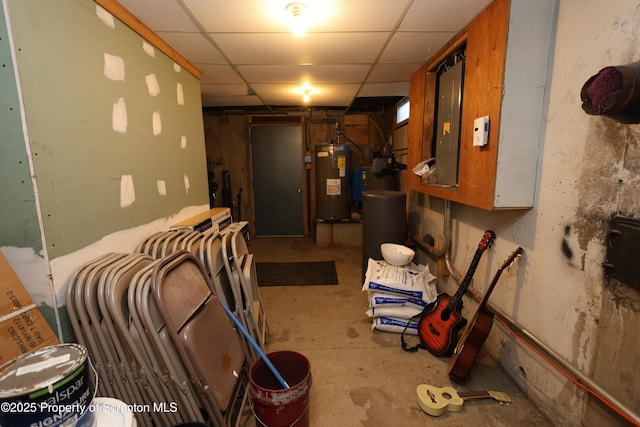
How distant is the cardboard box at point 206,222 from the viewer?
212 centimetres

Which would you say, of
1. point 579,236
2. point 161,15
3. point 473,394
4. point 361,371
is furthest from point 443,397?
point 161,15

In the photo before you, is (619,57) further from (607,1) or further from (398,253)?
(398,253)

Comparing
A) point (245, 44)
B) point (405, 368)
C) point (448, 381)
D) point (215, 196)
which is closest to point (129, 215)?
point (245, 44)

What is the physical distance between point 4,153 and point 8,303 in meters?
0.56

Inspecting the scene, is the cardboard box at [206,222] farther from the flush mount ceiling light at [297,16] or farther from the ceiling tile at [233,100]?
the ceiling tile at [233,100]

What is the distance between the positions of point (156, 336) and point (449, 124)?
2336 mm

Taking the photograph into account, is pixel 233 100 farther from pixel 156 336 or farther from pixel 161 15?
pixel 156 336

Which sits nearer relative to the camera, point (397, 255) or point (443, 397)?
point (443, 397)

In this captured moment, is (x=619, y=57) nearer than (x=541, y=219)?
Yes

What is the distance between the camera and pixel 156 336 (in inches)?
45.7

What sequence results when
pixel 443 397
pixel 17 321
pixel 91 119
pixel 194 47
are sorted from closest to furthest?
pixel 17 321, pixel 91 119, pixel 443 397, pixel 194 47

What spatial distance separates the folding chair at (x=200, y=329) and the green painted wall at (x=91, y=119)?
1.54 feet

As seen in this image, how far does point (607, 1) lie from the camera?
1179 millimetres

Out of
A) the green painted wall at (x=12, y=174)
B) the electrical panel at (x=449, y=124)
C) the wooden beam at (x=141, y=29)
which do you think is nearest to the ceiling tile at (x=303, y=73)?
the wooden beam at (x=141, y=29)
